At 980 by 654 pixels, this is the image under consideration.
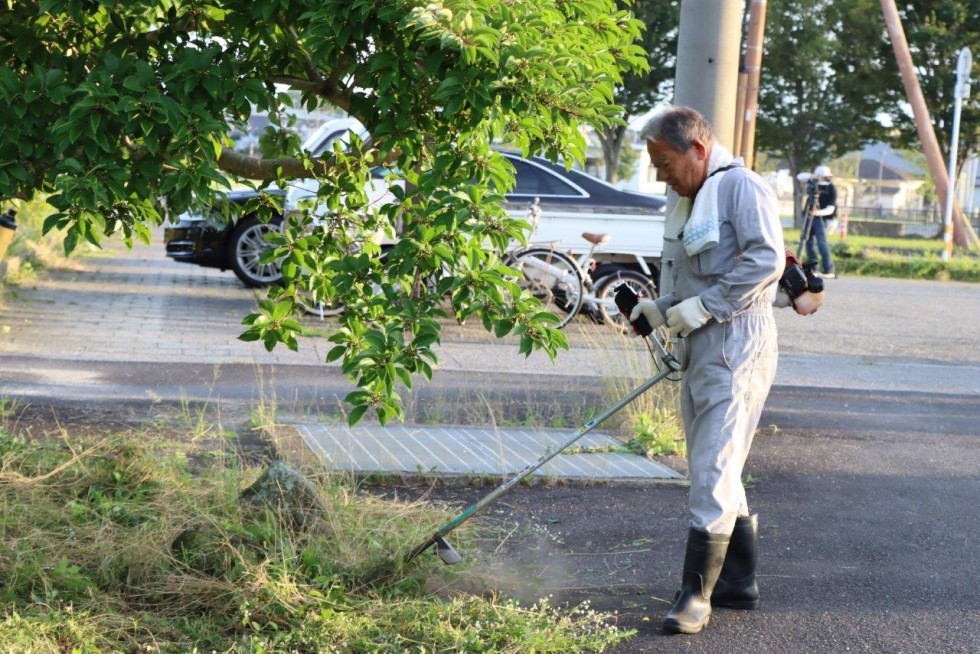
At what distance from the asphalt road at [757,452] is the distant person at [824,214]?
18.4ft

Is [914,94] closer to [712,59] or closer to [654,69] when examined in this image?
[654,69]

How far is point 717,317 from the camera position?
4.39 metres

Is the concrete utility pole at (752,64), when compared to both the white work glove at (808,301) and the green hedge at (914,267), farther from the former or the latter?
the green hedge at (914,267)

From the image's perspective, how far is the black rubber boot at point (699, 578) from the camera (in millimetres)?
4426

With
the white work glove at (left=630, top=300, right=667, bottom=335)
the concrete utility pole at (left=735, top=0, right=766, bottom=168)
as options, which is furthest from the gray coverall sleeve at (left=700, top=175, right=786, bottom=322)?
the concrete utility pole at (left=735, top=0, right=766, bottom=168)

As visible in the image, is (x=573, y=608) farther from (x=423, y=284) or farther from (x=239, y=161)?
(x=239, y=161)

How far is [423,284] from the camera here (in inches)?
167

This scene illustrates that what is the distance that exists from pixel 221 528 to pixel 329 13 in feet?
6.78

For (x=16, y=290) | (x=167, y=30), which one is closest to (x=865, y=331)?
(x=16, y=290)

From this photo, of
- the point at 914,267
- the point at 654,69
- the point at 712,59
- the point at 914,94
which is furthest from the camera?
Answer: the point at 654,69

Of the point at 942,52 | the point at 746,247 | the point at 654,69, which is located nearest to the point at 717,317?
the point at 746,247

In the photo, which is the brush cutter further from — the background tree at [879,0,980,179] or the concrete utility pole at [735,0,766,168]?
the background tree at [879,0,980,179]

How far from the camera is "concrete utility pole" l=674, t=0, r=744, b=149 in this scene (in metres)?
7.27

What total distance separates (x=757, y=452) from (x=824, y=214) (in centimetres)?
1423
